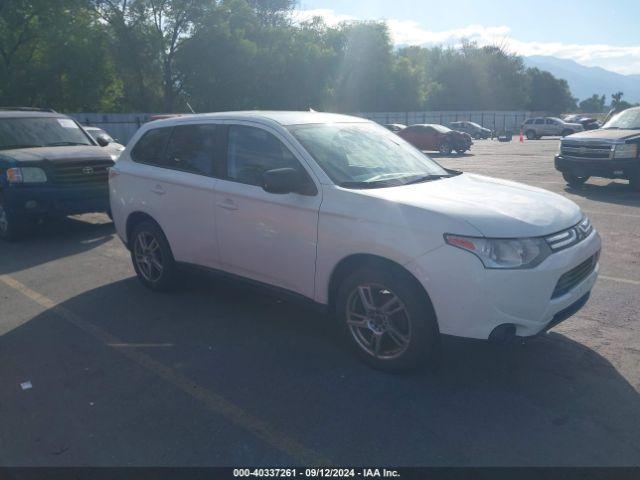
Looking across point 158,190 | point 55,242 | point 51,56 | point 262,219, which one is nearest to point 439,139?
point 55,242

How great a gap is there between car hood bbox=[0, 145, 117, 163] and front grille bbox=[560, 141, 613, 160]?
379 inches

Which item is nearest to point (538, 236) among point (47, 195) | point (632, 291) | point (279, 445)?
point (279, 445)

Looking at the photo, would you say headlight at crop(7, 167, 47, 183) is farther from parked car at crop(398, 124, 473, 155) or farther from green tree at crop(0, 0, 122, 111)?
green tree at crop(0, 0, 122, 111)

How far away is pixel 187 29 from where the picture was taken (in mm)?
43125

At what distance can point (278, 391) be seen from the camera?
12.3 ft

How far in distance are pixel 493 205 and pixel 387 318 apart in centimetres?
104

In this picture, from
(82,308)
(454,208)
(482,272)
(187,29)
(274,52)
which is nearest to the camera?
(482,272)

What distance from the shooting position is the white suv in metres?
3.43

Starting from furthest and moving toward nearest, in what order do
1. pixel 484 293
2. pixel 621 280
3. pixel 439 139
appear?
pixel 439 139 → pixel 621 280 → pixel 484 293

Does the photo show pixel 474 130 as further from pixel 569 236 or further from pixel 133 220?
pixel 569 236

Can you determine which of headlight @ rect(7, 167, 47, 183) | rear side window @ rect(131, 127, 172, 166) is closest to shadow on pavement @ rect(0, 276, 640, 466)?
rear side window @ rect(131, 127, 172, 166)

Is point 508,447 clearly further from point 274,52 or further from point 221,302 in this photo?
point 274,52

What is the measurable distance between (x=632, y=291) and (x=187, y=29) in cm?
4320

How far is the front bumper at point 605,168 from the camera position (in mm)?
11586
